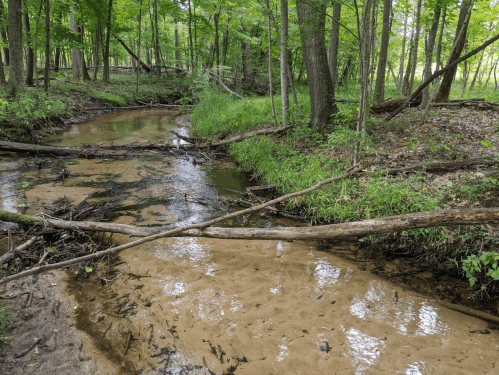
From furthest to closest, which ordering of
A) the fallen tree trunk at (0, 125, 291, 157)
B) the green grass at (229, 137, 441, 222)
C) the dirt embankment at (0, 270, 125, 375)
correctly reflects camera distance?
the fallen tree trunk at (0, 125, 291, 157) → the green grass at (229, 137, 441, 222) → the dirt embankment at (0, 270, 125, 375)

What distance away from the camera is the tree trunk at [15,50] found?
9.57 meters

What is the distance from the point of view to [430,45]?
6762mm

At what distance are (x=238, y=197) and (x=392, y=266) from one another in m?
3.36

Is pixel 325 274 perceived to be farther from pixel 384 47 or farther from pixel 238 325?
pixel 384 47

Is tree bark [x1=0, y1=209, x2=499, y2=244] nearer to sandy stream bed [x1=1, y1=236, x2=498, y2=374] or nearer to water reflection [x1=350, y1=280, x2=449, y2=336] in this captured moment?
sandy stream bed [x1=1, y1=236, x2=498, y2=374]

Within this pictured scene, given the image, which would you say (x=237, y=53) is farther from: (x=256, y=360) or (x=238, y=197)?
(x=256, y=360)

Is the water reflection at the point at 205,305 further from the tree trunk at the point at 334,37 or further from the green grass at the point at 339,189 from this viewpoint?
the tree trunk at the point at 334,37

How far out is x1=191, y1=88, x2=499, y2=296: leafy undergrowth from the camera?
3770 millimetres

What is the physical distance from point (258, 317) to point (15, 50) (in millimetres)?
12102

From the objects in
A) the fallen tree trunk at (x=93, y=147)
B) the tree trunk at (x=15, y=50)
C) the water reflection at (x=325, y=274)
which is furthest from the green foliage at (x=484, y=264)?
the tree trunk at (x=15, y=50)

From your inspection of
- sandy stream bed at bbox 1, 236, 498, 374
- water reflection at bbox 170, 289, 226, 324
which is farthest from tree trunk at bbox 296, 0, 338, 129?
water reflection at bbox 170, 289, 226, 324

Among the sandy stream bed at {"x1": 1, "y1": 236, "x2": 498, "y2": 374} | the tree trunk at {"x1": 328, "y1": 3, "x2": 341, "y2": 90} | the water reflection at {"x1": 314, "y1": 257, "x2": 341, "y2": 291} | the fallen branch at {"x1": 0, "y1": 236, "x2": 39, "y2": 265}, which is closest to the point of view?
the sandy stream bed at {"x1": 1, "y1": 236, "x2": 498, "y2": 374}

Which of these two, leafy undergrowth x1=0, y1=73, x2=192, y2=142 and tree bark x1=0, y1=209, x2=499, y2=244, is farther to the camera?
leafy undergrowth x1=0, y1=73, x2=192, y2=142

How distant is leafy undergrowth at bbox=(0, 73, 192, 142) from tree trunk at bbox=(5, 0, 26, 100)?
432 millimetres
